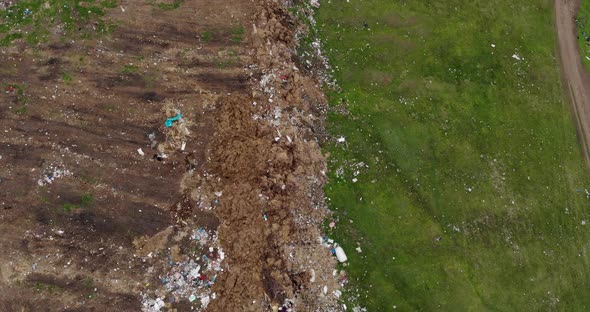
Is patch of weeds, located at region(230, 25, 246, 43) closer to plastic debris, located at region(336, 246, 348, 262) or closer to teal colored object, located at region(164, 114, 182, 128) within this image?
teal colored object, located at region(164, 114, 182, 128)

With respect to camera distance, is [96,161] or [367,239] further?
[367,239]

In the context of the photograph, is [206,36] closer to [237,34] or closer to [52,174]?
[237,34]

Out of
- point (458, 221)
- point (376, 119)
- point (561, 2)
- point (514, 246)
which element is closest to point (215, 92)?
point (376, 119)

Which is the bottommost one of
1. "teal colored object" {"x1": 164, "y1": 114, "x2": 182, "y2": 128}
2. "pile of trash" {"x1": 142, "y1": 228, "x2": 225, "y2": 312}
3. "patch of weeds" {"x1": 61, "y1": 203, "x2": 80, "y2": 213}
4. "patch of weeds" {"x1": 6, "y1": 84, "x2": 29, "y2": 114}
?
"pile of trash" {"x1": 142, "y1": 228, "x2": 225, "y2": 312}

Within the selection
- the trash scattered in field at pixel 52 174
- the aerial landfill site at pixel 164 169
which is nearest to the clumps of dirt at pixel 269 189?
the aerial landfill site at pixel 164 169

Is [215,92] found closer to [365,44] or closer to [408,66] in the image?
[365,44]

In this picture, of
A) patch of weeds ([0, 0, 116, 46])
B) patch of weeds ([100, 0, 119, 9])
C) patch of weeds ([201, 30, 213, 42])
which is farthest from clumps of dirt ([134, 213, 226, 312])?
patch of weeds ([100, 0, 119, 9])
